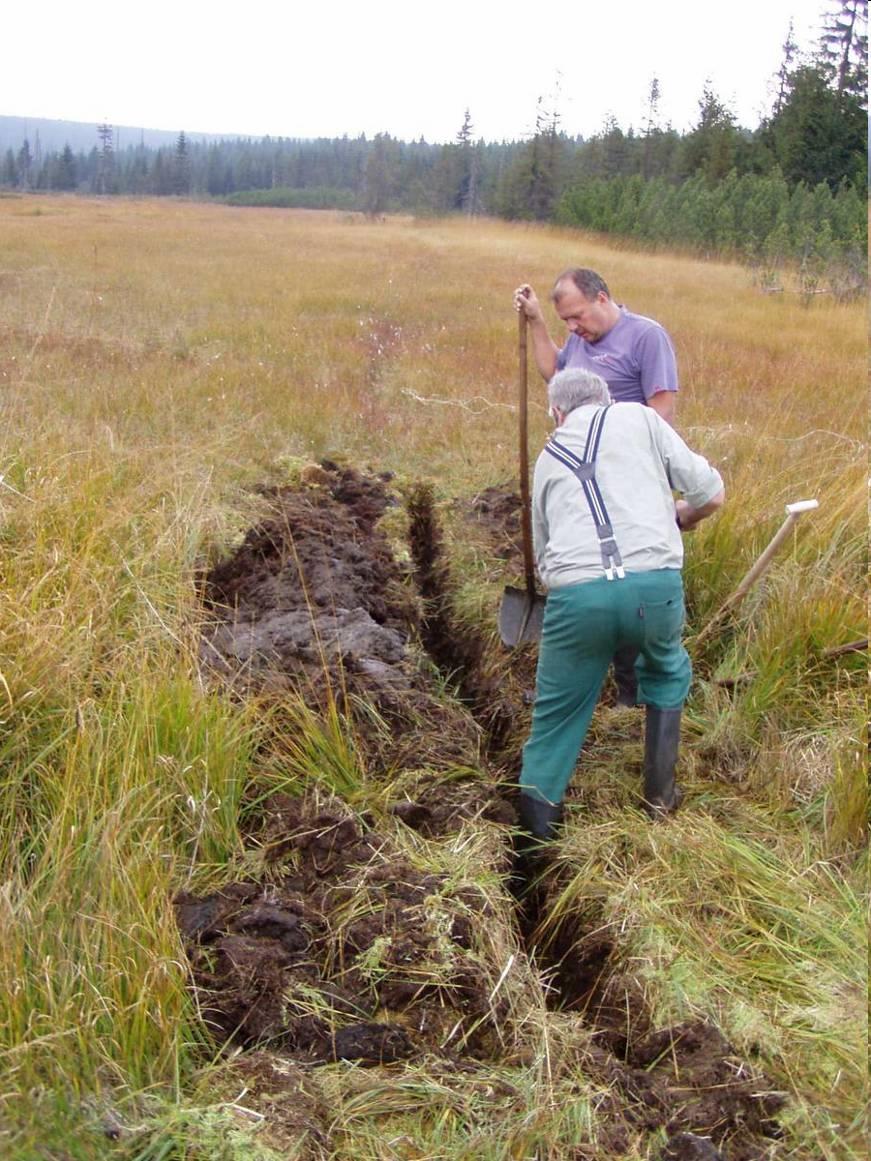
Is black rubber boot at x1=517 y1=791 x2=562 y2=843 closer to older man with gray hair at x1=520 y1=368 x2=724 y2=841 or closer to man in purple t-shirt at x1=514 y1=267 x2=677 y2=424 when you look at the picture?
older man with gray hair at x1=520 y1=368 x2=724 y2=841

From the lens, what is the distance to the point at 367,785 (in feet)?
12.4

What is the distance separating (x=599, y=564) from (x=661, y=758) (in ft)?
2.85

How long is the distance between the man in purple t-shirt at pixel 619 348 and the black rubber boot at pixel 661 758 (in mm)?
488

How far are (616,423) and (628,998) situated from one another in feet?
6.00

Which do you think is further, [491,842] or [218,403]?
[218,403]

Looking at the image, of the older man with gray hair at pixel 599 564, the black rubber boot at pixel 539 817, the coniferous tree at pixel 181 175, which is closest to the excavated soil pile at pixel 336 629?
the black rubber boot at pixel 539 817

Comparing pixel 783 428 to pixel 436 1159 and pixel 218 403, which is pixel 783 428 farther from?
pixel 436 1159

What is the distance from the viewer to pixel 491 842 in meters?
3.64

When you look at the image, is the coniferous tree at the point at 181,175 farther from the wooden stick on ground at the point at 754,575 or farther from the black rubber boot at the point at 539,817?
the black rubber boot at the point at 539,817

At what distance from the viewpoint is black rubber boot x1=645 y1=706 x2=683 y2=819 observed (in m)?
3.89

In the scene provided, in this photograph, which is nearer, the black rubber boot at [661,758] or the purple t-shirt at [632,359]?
the black rubber boot at [661,758]

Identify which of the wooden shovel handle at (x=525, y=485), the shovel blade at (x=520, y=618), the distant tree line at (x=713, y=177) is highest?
the distant tree line at (x=713, y=177)

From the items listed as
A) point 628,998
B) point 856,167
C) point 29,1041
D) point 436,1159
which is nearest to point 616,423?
point 628,998

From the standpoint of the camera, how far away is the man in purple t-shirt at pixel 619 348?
4480mm
